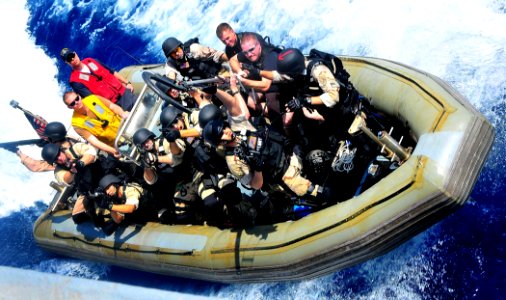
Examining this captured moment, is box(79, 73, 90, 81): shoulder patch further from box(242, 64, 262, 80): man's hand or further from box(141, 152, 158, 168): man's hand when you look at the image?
box(242, 64, 262, 80): man's hand

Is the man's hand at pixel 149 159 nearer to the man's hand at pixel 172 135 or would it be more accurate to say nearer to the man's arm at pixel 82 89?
the man's hand at pixel 172 135

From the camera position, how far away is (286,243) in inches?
202

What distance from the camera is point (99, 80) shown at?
A: 21.4 feet

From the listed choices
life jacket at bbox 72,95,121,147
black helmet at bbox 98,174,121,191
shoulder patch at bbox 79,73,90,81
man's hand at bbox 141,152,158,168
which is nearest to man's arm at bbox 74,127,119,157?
life jacket at bbox 72,95,121,147

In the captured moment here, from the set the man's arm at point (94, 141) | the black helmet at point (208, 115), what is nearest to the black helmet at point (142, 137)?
the black helmet at point (208, 115)

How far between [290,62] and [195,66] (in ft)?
5.16

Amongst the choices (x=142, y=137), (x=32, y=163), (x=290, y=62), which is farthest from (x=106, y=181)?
(x=290, y=62)

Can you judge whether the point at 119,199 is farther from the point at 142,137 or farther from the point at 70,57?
the point at 70,57

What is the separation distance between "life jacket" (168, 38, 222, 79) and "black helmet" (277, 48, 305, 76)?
4.47 ft

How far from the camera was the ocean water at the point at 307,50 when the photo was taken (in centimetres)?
550

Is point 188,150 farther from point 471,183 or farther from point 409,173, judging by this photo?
point 471,183

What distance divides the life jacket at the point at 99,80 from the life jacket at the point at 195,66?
995 millimetres

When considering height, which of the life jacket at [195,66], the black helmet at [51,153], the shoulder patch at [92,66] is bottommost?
the black helmet at [51,153]

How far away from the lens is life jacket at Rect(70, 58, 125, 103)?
643 cm
